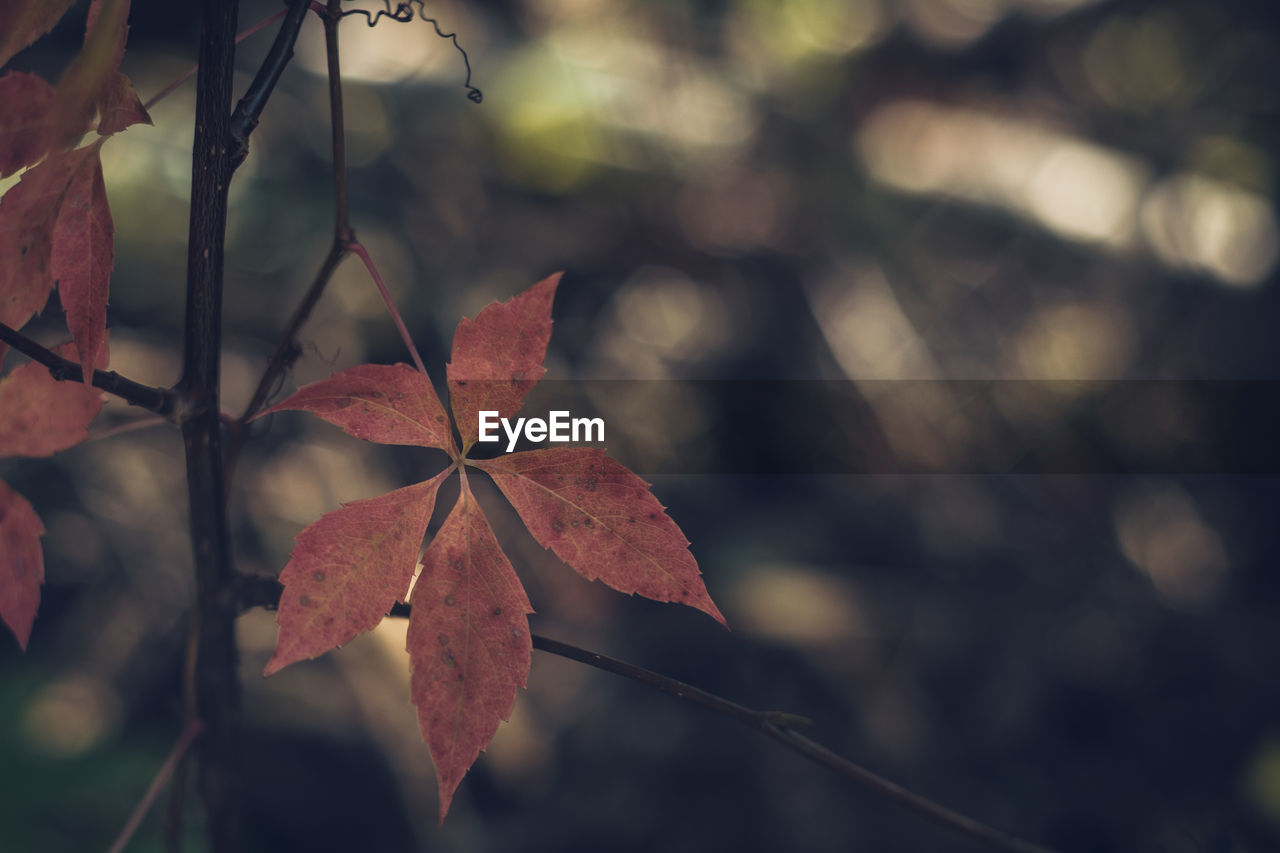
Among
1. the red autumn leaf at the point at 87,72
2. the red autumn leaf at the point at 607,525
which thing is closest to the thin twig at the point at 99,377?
the red autumn leaf at the point at 87,72

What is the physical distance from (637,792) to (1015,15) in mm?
1831

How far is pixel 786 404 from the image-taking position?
5.01 ft

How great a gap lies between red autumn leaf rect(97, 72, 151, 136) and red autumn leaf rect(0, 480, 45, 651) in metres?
0.27

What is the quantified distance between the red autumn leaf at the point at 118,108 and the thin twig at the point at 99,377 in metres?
0.12

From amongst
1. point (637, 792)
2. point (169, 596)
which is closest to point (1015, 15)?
point (637, 792)

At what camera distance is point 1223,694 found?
1316 millimetres

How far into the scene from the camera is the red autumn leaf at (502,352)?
0.44 meters

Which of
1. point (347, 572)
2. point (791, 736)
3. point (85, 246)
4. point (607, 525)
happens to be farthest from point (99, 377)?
point (791, 736)

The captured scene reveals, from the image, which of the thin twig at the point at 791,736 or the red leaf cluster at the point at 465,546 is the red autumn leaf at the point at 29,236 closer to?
the red leaf cluster at the point at 465,546

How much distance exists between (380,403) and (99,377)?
0.15 meters

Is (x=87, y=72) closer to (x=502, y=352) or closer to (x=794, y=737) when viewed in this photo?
(x=502, y=352)

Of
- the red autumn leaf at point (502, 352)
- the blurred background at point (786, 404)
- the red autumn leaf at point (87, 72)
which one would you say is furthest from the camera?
the blurred background at point (786, 404)

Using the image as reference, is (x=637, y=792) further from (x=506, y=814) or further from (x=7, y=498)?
(x=7, y=498)

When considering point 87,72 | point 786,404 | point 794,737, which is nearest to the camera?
point 87,72
